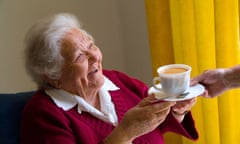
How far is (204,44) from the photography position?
1877 mm

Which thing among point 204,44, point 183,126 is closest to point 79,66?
point 183,126

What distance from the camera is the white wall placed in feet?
7.55

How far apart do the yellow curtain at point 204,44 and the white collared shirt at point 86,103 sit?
51 cm

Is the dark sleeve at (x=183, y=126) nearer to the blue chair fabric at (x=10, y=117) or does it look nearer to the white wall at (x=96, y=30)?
the blue chair fabric at (x=10, y=117)

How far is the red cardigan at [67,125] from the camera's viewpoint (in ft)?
4.78

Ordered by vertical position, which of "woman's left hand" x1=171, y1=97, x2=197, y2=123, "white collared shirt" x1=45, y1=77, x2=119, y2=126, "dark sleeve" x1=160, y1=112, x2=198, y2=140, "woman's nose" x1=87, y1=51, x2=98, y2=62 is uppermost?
"woman's nose" x1=87, y1=51, x2=98, y2=62

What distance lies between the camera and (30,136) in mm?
1475

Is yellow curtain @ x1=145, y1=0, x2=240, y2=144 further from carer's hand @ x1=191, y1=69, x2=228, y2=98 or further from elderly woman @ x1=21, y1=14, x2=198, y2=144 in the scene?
elderly woman @ x1=21, y1=14, x2=198, y2=144

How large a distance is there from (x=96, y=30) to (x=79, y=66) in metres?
1.00

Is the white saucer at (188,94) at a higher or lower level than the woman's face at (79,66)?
lower

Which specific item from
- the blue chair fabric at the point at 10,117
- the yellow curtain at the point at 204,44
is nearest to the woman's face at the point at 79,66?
the blue chair fabric at the point at 10,117

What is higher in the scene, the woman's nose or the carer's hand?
the woman's nose

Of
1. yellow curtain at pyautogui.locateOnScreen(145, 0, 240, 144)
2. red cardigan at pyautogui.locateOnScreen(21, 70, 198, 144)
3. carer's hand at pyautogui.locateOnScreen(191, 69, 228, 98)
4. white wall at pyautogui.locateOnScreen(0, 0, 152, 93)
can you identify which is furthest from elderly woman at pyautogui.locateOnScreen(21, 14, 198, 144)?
white wall at pyautogui.locateOnScreen(0, 0, 152, 93)

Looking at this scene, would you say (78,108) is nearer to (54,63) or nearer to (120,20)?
(54,63)
